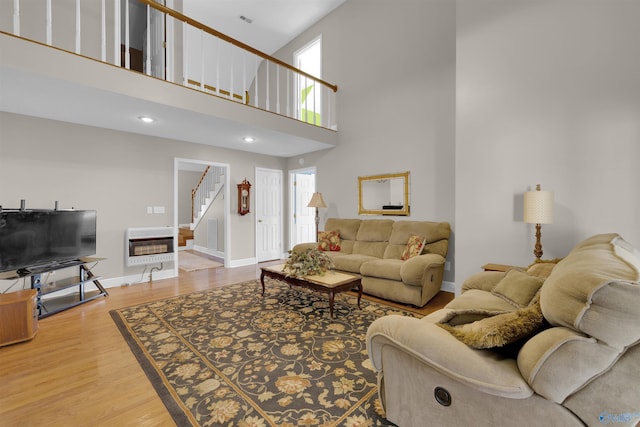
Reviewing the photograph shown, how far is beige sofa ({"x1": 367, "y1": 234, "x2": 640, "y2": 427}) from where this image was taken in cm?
91

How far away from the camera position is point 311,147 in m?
5.69

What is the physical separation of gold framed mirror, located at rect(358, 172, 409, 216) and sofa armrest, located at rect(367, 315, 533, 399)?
3423 mm

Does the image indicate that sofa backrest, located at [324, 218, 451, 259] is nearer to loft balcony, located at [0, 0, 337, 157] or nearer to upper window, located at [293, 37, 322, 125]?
loft balcony, located at [0, 0, 337, 157]

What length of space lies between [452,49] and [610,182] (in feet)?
8.81

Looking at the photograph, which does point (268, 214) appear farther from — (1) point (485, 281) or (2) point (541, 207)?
(2) point (541, 207)

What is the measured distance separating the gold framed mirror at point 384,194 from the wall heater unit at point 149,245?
3456 mm

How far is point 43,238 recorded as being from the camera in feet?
10.5

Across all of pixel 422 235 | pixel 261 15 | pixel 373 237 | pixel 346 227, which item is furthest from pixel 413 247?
pixel 261 15

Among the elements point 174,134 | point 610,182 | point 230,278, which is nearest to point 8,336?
point 230,278

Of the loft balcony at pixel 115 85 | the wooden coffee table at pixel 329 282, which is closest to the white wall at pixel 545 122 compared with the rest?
the wooden coffee table at pixel 329 282

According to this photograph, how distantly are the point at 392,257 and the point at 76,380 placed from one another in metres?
3.65

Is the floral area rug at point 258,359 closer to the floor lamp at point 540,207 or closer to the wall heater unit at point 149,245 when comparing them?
the wall heater unit at point 149,245

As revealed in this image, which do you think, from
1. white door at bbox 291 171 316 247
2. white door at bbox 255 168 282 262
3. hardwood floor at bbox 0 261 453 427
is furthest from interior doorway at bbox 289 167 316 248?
hardwood floor at bbox 0 261 453 427

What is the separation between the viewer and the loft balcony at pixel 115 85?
2.69m
